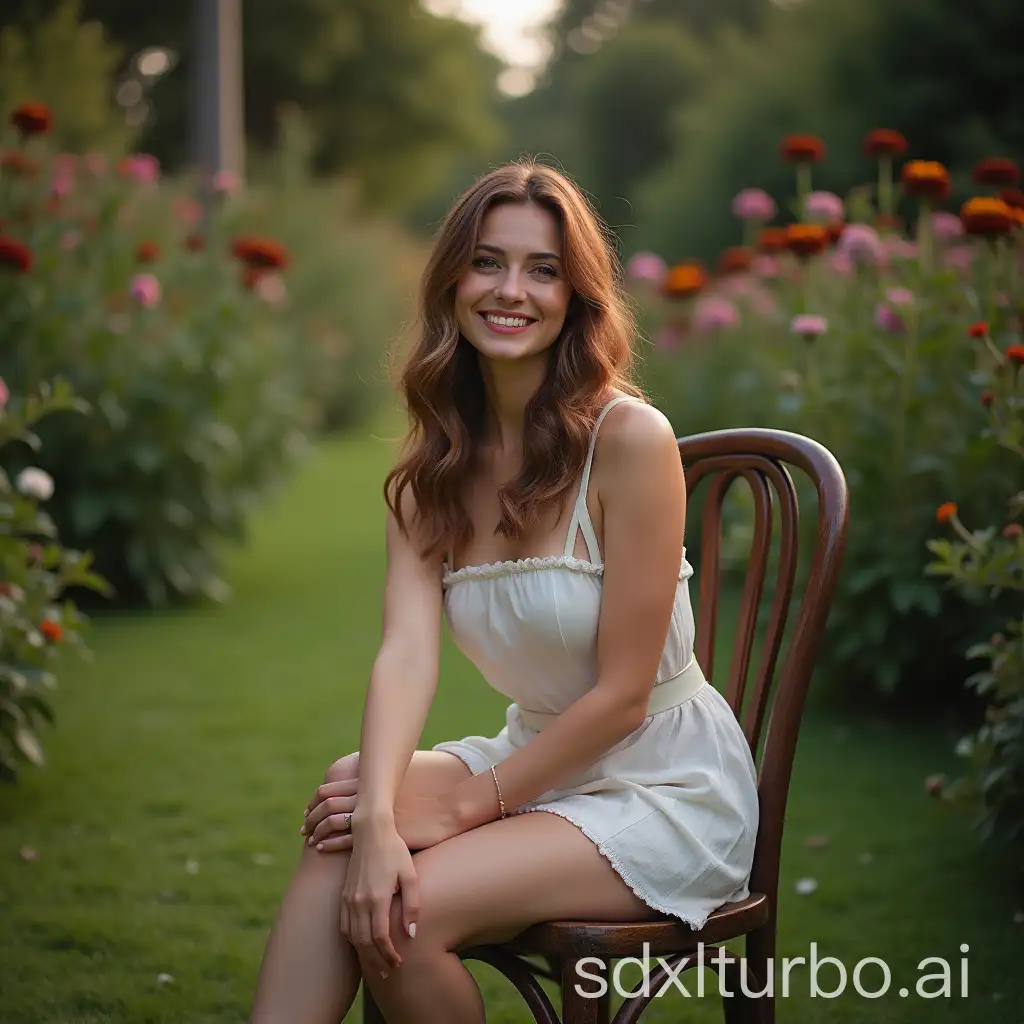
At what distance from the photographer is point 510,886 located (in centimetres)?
181

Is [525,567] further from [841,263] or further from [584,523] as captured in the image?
[841,263]

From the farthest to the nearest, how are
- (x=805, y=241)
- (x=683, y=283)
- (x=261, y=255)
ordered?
(x=683, y=283), (x=261, y=255), (x=805, y=241)

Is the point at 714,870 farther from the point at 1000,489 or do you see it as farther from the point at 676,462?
the point at 1000,489

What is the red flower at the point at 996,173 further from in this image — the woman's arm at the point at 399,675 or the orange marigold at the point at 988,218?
the woman's arm at the point at 399,675

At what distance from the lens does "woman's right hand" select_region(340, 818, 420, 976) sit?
1768mm

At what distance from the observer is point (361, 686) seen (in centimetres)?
525

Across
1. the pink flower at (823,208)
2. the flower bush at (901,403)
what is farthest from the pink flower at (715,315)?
the pink flower at (823,208)

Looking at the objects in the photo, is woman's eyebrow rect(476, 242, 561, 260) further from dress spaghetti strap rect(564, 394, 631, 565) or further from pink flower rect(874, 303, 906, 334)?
pink flower rect(874, 303, 906, 334)

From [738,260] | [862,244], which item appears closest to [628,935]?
[862,244]

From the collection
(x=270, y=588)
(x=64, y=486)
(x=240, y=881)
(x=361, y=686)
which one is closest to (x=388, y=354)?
(x=240, y=881)

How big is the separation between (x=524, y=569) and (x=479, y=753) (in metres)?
0.36

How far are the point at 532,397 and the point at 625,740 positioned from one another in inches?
23.2

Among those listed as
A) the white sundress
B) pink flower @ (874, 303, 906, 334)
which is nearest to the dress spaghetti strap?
the white sundress

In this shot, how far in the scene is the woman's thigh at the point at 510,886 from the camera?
1.80 m
